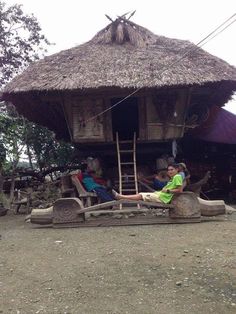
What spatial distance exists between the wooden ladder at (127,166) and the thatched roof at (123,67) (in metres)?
1.73

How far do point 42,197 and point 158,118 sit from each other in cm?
490

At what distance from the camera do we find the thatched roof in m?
8.91

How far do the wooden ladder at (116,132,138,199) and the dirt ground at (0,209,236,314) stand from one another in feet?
8.42

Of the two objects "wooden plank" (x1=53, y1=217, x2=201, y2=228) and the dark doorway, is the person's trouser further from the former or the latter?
the dark doorway

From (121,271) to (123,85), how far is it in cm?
533

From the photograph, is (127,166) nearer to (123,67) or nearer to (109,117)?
(109,117)

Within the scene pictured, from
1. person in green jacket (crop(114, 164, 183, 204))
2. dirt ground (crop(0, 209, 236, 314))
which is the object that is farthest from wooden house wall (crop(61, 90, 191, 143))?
dirt ground (crop(0, 209, 236, 314))

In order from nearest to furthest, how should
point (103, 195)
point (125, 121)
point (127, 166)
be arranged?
point (103, 195)
point (127, 166)
point (125, 121)

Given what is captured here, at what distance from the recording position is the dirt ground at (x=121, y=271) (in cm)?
350

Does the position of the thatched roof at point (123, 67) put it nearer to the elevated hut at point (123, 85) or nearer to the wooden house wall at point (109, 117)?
the elevated hut at point (123, 85)

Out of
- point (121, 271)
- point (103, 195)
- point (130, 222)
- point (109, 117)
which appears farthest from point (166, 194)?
point (109, 117)

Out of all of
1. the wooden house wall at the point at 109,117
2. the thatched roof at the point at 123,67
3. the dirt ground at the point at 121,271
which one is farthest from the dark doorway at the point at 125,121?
the dirt ground at the point at 121,271

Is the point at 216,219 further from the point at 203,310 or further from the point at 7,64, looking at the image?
the point at 7,64

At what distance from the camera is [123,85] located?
8750 millimetres
